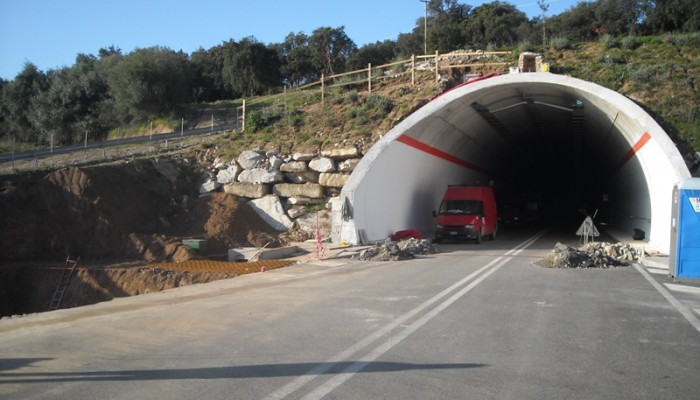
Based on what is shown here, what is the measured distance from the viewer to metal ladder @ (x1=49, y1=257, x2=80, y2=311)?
18000 millimetres

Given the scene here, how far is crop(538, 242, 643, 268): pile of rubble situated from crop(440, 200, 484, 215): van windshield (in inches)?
303

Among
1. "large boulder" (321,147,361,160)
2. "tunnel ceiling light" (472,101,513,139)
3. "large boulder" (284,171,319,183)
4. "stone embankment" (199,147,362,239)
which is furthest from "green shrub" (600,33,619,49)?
"large boulder" (284,171,319,183)

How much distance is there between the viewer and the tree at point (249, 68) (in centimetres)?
7200

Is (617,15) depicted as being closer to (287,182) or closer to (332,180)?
(332,180)

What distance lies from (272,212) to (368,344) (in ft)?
61.7

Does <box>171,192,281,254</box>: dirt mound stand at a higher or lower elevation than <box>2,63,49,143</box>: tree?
→ lower

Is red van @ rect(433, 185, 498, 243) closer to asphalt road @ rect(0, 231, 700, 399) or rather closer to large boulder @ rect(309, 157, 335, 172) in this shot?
large boulder @ rect(309, 157, 335, 172)

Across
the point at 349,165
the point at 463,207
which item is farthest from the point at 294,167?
the point at 463,207

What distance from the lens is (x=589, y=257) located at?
17.4 m

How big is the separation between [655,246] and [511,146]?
23364mm

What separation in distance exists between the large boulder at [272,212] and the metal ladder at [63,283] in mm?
8521

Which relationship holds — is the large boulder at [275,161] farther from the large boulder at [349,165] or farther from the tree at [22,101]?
the tree at [22,101]

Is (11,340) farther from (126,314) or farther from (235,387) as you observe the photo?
(235,387)

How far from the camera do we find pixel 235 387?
19.4 ft
